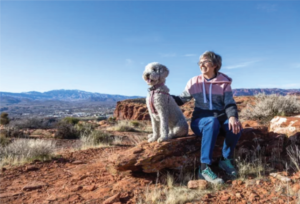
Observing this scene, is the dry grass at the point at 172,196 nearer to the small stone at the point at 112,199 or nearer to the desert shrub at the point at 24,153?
the small stone at the point at 112,199

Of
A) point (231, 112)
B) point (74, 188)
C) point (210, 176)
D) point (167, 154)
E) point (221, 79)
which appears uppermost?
point (221, 79)

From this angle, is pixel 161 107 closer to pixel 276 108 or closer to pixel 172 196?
pixel 172 196

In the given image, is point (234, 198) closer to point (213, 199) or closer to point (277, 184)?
point (213, 199)

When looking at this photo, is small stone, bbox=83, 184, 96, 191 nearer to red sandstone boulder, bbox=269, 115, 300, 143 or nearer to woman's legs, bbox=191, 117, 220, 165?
woman's legs, bbox=191, 117, 220, 165

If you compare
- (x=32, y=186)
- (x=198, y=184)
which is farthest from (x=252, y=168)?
(x=32, y=186)

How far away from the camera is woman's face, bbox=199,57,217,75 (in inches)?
142

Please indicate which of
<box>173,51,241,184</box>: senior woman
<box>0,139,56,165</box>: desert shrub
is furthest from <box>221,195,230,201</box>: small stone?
<box>0,139,56,165</box>: desert shrub

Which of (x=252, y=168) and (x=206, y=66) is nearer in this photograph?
(x=252, y=168)

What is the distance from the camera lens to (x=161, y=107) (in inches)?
138

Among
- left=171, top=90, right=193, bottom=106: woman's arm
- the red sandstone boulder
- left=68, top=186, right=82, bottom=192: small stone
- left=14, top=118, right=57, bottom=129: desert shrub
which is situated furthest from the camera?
left=14, top=118, right=57, bottom=129: desert shrub

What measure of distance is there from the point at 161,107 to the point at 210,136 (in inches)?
34.5

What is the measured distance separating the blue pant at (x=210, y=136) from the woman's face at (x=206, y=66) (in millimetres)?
825

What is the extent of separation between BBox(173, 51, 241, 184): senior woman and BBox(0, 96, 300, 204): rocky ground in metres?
0.23

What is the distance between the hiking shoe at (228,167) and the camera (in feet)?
10.9
